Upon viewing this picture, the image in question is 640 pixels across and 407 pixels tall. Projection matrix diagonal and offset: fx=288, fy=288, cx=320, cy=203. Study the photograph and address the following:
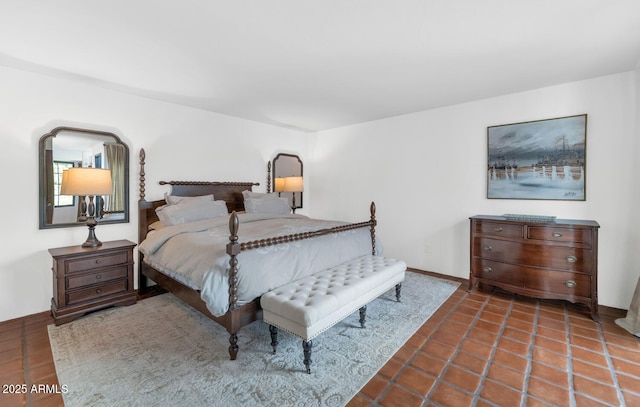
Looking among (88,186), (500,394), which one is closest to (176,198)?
(88,186)

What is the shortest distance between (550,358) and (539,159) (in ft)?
7.40

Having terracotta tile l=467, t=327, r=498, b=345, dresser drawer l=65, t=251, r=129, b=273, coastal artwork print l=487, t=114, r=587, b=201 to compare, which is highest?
coastal artwork print l=487, t=114, r=587, b=201

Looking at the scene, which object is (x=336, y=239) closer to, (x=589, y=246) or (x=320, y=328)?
(x=320, y=328)

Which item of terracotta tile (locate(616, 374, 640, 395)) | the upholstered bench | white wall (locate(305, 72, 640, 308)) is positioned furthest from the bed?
terracotta tile (locate(616, 374, 640, 395))

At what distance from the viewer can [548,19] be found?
2.01 metres

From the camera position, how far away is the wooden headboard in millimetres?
3556

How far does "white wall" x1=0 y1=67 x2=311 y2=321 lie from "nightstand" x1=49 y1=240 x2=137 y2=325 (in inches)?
11.4

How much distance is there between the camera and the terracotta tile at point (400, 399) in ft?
5.59

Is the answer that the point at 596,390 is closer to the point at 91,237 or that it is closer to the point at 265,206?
the point at 265,206

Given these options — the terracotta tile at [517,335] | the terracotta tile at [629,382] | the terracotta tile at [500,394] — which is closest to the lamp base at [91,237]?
the terracotta tile at [500,394]

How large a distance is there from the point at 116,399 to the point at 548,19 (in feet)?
12.4

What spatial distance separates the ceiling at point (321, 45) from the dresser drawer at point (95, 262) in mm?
1825

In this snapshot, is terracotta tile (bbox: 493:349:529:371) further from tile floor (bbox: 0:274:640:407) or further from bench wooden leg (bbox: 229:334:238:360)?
bench wooden leg (bbox: 229:334:238:360)

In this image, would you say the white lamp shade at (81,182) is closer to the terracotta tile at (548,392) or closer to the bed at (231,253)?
the bed at (231,253)
